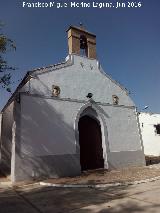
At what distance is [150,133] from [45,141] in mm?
16310

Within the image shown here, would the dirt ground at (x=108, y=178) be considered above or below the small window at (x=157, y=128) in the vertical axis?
below

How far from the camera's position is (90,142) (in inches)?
634

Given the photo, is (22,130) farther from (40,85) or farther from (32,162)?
(40,85)

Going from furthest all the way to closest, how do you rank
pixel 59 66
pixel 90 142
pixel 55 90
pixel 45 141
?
pixel 90 142, pixel 59 66, pixel 55 90, pixel 45 141

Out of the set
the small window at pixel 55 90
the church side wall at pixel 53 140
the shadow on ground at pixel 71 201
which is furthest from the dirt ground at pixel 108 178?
the small window at pixel 55 90

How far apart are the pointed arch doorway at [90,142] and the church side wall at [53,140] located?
0.71m

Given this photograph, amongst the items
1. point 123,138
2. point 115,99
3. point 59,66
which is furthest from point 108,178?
point 59,66

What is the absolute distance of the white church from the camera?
12.5m

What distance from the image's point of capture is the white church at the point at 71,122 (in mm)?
12516

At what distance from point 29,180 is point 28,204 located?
4.29 metres

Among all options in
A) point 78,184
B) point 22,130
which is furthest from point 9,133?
point 78,184

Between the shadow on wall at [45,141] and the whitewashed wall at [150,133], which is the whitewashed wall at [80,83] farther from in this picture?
the whitewashed wall at [150,133]

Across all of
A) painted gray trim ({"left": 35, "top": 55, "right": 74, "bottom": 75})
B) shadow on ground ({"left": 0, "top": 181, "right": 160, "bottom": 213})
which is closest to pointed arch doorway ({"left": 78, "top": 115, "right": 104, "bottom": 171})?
painted gray trim ({"left": 35, "top": 55, "right": 74, "bottom": 75})

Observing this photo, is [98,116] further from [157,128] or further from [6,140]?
[157,128]
